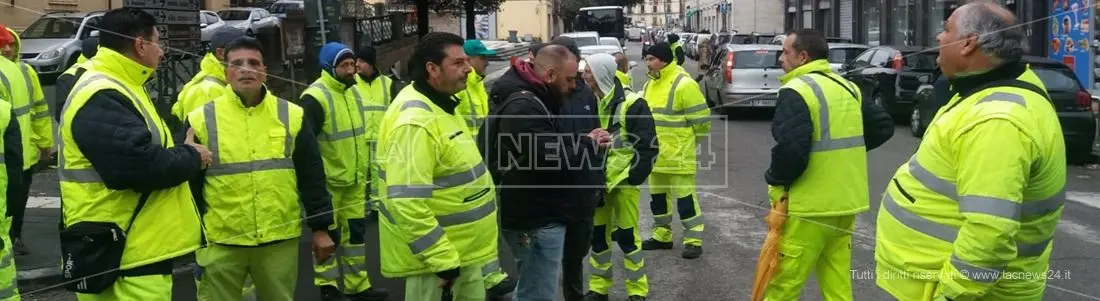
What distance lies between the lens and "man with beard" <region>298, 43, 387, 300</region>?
644cm

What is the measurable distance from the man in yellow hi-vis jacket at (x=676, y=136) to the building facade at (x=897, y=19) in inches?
542

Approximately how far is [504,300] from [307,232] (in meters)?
2.77

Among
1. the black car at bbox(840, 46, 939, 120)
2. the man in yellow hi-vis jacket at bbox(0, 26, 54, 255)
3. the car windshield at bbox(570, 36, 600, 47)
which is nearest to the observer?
the man in yellow hi-vis jacket at bbox(0, 26, 54, 255)

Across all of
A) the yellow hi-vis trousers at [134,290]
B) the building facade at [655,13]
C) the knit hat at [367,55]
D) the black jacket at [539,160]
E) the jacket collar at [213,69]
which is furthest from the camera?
the building facade at [655,13]

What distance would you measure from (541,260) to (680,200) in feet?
9.52

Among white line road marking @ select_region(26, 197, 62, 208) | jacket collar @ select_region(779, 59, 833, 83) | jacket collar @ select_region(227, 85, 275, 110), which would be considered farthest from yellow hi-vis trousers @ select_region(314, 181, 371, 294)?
white line road marking @ select_region(26, 197, 62, 208)

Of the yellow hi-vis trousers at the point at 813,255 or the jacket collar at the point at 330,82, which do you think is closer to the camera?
the yellow hi-vis trousers at the point at 813,255

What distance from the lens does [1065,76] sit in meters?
12.9

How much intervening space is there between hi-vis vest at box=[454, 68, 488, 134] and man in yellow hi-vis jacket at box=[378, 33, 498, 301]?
2785 millimetres

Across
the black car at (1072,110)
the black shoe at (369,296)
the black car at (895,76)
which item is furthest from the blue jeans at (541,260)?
the black car at (895,76)

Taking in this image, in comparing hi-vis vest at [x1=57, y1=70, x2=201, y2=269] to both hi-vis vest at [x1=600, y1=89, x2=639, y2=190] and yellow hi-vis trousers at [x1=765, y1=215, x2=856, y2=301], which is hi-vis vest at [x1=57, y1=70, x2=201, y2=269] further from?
hi-vis vest at [x1=600, y1=89, x2=639, y2=190]

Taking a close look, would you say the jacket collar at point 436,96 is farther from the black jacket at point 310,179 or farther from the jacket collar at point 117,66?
the jacket collar at point 117,66

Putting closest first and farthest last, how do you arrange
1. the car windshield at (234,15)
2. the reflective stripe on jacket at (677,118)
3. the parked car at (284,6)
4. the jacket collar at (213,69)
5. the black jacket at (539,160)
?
the black jacket at (539,160) < the jacket collar at (213,69) < the reflective stripe on jacket at (677,118) < the car windshield at (234,15) < the parked car at (284,6)

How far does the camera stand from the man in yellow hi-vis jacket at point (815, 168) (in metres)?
4.82
